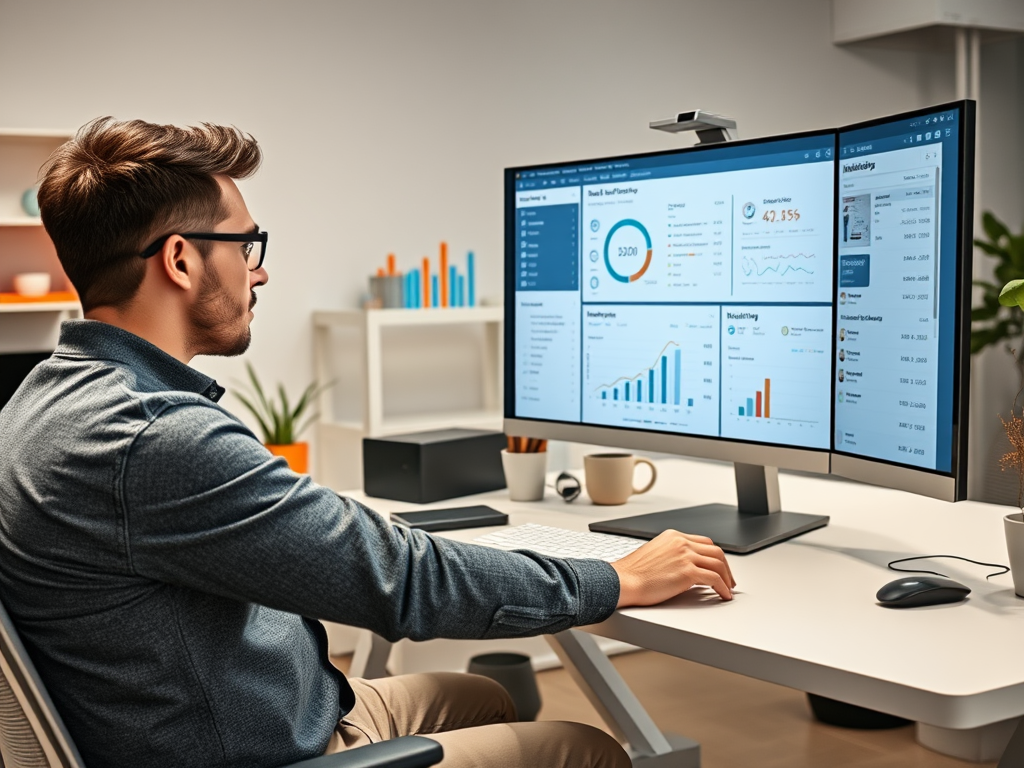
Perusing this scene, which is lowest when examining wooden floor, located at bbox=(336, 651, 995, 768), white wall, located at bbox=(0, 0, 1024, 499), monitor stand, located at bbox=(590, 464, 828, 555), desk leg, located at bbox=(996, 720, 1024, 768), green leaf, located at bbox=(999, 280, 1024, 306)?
wooden floor, located at bbox=(336, 651, 995, 768)

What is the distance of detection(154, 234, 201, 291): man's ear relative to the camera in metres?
1.24

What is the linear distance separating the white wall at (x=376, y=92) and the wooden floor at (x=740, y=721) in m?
1.43

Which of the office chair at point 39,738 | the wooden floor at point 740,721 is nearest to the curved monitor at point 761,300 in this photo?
the office chair at point 39,738

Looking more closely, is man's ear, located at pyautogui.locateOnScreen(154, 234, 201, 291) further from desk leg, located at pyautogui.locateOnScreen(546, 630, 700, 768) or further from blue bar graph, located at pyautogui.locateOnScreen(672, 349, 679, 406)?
desk leg, located at pyautogui.locateOnScreen(546, 630, 700, 768)

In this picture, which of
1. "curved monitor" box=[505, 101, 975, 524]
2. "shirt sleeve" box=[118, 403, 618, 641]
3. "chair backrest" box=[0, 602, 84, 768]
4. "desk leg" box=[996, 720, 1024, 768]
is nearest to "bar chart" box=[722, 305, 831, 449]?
"curved monitor" box=[505, 101, 975, 524]

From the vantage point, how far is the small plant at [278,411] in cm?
357

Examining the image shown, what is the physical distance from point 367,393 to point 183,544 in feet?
8.32

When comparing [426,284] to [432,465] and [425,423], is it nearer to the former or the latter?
[425,423]

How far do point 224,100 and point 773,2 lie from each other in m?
2.64

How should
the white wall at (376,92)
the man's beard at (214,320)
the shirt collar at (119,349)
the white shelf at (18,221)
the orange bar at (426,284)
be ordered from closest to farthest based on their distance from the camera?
the shirt collar at (119,349)
the man's beard at (214,320)
the white shelf at (18,221)
the white wall at (376,92)
the orange bar at (426,284)

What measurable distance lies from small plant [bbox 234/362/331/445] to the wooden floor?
2.45ft

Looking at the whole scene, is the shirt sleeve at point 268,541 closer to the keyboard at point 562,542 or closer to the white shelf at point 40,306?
the keyboard at point 562,542

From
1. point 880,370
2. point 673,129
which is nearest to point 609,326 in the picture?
point 673,129

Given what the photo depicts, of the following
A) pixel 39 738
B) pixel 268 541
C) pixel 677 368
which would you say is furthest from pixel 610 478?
pixel 39 738
